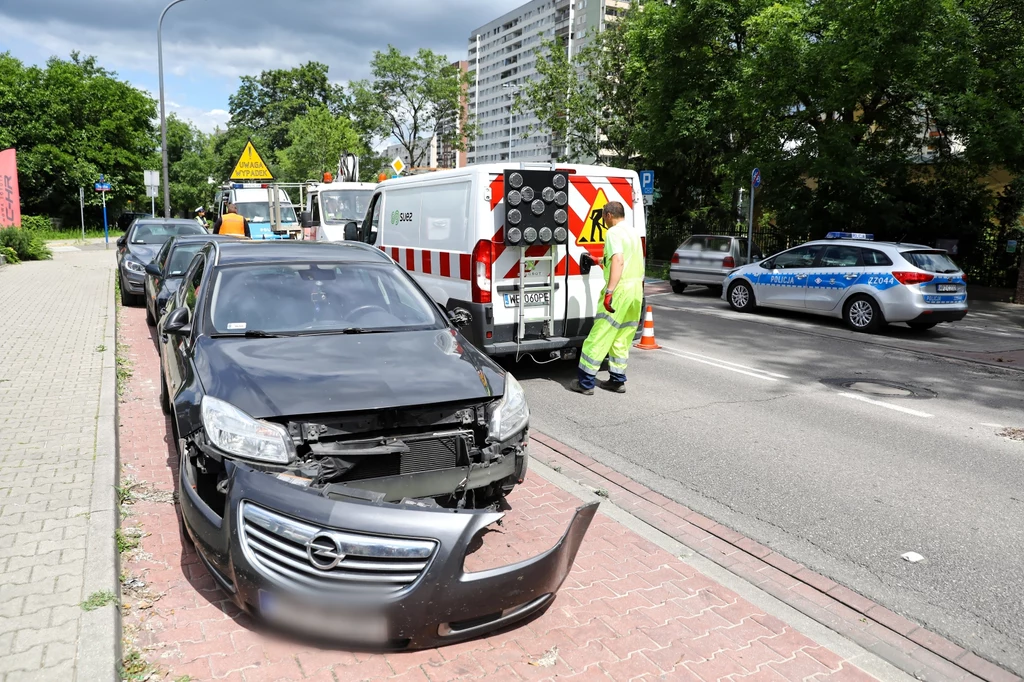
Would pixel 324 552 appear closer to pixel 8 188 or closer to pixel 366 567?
pixel 366 567

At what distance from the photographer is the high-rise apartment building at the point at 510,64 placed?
12575cm

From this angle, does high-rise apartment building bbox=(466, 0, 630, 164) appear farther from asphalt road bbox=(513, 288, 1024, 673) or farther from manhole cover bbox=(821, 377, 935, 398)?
manhole cover bbox=(821, 377, 935, 398)

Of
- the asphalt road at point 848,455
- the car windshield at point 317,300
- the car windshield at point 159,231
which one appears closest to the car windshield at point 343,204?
the car windshield at point 159,231

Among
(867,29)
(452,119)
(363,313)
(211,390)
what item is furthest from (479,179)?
(452,119)

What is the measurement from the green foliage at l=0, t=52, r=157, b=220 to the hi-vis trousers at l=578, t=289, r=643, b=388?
153 feet

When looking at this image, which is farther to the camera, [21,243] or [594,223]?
[21,243]

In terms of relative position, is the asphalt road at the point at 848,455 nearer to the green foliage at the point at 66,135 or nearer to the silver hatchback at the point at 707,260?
the silver hatchback at the point at 707,260

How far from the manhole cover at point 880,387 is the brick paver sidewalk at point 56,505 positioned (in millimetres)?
7567

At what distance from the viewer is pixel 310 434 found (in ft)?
11.7

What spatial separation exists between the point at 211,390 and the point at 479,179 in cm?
473

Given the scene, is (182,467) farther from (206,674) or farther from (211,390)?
(206,674)

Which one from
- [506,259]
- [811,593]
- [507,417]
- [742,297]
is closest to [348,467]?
[507,417]

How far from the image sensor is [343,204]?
17266 mm

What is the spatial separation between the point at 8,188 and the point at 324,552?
28.3 m
